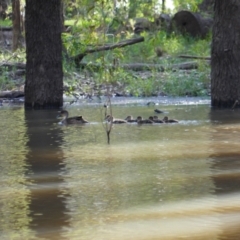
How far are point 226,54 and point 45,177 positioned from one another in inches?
408

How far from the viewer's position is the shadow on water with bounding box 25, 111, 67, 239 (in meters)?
7.80

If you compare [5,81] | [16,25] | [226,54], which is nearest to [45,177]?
[226,54]

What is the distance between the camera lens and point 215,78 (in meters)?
19.9

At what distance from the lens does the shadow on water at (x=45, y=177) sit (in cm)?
780

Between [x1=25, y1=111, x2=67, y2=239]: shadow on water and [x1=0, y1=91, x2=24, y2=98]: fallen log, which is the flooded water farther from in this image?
[x1=0, y1=91, x2=24, y2=98]: fallen log

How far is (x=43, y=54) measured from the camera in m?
19.8

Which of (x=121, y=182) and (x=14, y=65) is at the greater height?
(x=14, y=65)

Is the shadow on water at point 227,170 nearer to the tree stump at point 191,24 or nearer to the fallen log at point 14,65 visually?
the fallen log at point 14,65

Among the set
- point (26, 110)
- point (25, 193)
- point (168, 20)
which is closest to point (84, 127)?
point (26, 110)

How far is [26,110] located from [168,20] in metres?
16.5

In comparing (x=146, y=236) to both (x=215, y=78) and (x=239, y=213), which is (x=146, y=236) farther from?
(x=215, y=78)

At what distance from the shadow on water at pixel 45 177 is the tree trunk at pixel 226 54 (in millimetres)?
4791

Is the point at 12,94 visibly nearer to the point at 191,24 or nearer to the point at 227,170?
the point at 191,24

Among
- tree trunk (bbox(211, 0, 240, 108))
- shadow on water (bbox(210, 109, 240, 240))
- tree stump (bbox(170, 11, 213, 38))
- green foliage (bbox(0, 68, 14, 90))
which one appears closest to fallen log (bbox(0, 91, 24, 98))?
green foliage (bbox(0, 68, 14, 90))
